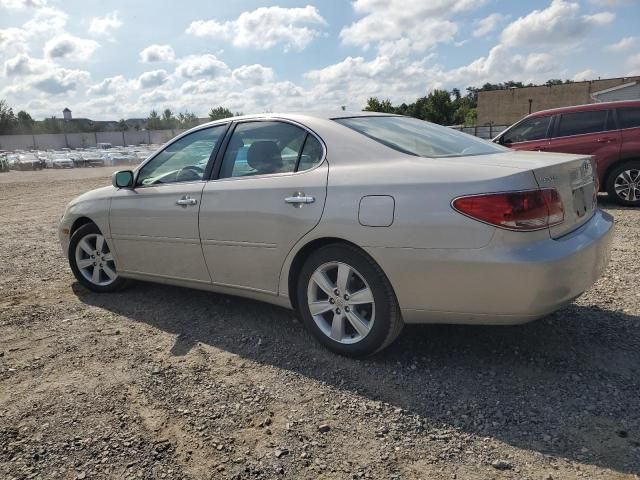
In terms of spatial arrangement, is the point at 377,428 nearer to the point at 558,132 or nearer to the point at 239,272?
the point at 239,272

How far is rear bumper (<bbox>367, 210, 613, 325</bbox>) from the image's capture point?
270 centimetres

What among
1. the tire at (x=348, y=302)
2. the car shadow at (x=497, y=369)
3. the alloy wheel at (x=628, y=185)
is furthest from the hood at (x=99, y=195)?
the alloy wheel at (x=628, y=185)

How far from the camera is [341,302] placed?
3312 mm

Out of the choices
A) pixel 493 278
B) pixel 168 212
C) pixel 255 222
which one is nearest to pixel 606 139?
pixel 493 278

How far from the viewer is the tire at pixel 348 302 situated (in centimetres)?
312

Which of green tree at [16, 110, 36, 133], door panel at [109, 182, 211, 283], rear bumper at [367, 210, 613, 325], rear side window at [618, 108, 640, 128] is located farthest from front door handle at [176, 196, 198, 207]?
green tree at [16, 110, 36, 133]

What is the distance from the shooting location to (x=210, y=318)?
429 cm

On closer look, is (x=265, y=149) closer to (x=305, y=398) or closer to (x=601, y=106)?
(x=305, y=398)

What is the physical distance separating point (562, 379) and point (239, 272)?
2.19 metres

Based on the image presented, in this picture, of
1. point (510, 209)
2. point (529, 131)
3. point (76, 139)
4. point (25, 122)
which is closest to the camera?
point (510, 209)

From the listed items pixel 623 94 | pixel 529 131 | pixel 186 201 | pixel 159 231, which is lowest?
pixel 159 231

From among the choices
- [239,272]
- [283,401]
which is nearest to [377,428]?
[283,401]

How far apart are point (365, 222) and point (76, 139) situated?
72.3 m

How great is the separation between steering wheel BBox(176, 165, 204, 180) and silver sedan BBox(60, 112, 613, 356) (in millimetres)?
12
